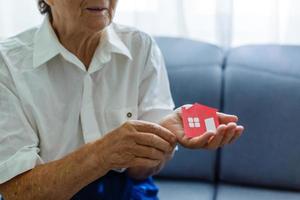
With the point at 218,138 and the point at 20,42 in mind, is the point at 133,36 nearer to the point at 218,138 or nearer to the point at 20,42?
the point at 20,42

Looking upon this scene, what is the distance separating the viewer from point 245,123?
5.44ft

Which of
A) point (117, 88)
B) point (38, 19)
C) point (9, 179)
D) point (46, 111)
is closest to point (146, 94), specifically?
point (117, 88)

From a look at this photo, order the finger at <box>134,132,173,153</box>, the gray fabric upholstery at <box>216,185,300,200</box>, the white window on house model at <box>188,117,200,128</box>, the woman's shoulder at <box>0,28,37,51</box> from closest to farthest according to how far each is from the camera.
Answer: the finger at <box>134,132,173,153</box> → the white window on house model at <box>188,117,200,128</box> → the woman's shoulder at <box>0,28,37,51</box> → the gray fabric upholstery at <box>216,185,300,200</box>

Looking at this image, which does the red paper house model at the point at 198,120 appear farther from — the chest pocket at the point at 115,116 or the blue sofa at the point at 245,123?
the blue sofa at the point at 245,123

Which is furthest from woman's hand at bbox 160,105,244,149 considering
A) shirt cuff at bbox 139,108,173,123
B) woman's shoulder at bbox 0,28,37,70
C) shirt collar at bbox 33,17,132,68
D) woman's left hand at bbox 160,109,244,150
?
woman's shoulder at bbox 0,28,37,70

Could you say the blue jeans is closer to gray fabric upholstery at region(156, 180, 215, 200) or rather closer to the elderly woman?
the elderly woman

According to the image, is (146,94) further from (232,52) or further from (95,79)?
(232,52)

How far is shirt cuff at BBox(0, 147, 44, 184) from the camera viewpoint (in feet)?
3.90

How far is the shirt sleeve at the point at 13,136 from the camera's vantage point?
1193mm

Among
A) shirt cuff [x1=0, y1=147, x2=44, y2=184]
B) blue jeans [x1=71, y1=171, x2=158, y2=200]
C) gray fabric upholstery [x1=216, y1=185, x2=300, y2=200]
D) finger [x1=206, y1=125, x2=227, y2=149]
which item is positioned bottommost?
gray fabric upholstery [x1=216, y1=185, x2=300, y2=200]

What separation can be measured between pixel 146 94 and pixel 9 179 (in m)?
0.43

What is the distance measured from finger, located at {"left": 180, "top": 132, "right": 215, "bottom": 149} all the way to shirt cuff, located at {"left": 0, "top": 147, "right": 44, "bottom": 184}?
35cm

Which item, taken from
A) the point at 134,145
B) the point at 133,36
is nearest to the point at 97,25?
the point at 133,36

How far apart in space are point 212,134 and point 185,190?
1.90 ft
